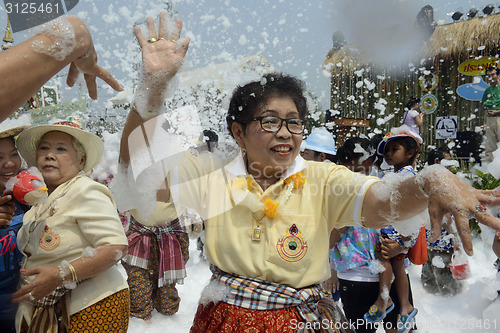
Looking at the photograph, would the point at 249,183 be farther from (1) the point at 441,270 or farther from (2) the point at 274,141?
(1) the point at 441,270

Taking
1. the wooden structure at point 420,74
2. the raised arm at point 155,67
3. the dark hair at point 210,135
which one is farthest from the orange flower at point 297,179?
the wooden structure at point 420,74

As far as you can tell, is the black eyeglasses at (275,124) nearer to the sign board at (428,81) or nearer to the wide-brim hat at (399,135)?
the wide-brim hat at (399,135)

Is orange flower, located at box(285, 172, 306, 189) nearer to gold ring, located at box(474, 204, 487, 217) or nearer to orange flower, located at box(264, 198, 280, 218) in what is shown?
Result: orange flower, located at box(264, 198, 280, 218)

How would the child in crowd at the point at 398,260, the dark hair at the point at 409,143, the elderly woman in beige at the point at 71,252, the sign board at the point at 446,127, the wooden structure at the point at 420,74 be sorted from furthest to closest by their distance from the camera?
1. the sign board at the point at 446,127
2. the wooden structure at the point at 420,74
3. the dark hair at the point at 409,143
4. the child in crowd at the point at 398,260
5. the elderly woman in beige at the point at 71,252

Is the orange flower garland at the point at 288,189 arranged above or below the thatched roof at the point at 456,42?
below

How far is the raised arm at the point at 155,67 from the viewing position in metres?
1.53

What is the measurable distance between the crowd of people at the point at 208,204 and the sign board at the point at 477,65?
9609 millimetres

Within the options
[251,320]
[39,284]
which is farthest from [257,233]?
[39,284]

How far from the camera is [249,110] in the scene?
78.2 inches

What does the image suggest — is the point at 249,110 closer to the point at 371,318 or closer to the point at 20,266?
the point at 20,266

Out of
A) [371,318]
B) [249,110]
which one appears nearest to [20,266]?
[249,110]

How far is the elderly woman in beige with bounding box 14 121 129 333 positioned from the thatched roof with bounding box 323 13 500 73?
23.3ft

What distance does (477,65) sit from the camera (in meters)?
10.0

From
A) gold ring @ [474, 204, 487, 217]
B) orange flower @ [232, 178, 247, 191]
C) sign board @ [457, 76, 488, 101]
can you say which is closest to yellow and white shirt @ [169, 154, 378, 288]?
orange flower @ [232, 178, 247, 191]
